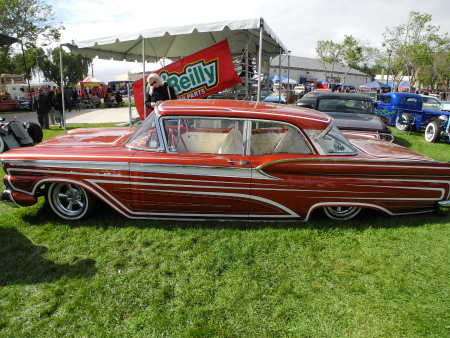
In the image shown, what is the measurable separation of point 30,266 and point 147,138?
5.48 feet

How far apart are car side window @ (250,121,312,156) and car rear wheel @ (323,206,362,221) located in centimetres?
77

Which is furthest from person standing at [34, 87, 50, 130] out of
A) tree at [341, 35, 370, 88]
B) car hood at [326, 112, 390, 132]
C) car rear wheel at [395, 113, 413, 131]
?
tree at [341, 35, 370, 88]

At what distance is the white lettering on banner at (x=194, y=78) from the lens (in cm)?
705

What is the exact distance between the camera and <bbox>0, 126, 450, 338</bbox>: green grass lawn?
212 cm

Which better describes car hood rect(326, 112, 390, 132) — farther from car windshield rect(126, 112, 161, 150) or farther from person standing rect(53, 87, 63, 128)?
person standing rect(53, 87, 63, 128)

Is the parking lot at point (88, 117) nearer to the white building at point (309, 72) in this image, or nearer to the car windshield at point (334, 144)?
the car windshield at point (334, 144)

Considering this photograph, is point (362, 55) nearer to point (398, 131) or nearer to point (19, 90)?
point (398, 131)

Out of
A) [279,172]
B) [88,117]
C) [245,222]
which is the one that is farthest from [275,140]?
[88,117]

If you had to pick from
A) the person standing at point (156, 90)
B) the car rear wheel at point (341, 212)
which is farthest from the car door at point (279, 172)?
the person standing at point (156, 90)

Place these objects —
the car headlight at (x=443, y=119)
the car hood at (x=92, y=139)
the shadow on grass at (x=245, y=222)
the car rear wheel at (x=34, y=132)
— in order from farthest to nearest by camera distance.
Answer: the car headlight at (x=443, y=119), the car rear wheel at (x=34, y=132), the car hood at (x=92, y=139), the shadow on grass at (x=245, y=222)

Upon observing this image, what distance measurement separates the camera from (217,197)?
322 cm

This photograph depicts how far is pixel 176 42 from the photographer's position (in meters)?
10.7

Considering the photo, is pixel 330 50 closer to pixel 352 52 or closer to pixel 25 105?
pixel 352 52

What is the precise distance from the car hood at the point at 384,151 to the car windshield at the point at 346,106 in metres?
3.68
